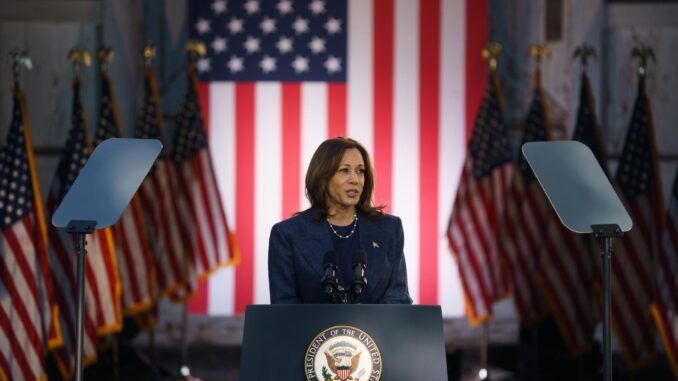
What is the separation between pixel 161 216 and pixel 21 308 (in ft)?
4.20

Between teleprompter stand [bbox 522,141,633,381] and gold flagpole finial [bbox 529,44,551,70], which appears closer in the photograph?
teleprompter stand [bbox 522,141,633,381]

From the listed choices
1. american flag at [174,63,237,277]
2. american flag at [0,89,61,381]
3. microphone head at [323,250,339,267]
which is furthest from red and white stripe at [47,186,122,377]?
microphone head at [323,250,339,267]

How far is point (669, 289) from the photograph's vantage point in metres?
5.65

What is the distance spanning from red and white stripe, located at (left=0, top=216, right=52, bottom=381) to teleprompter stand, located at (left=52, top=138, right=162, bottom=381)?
253cm

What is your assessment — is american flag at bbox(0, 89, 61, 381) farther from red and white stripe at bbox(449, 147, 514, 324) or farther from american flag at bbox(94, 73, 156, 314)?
red and white stripe at bbox(449, 147, 514, 324)

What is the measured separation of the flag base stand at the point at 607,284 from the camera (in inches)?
105

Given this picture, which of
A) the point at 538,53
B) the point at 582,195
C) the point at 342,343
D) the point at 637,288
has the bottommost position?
the point at 637,288

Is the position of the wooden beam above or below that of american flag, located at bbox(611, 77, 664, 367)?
above

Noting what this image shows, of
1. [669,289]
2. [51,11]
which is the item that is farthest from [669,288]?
[51,11]

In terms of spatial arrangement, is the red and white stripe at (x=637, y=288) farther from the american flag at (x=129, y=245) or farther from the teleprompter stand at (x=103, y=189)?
the teleprompter stand at (x=103, y=189)

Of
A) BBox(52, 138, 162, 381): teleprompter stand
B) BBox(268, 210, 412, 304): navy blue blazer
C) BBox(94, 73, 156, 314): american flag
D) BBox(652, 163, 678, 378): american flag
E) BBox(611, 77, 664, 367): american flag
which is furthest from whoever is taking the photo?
BBox(94, 73, 156, 314): american flag

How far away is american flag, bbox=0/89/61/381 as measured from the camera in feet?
17.1

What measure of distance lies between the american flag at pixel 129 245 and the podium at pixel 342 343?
3.56 m

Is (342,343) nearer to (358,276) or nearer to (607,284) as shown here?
(358,276)
